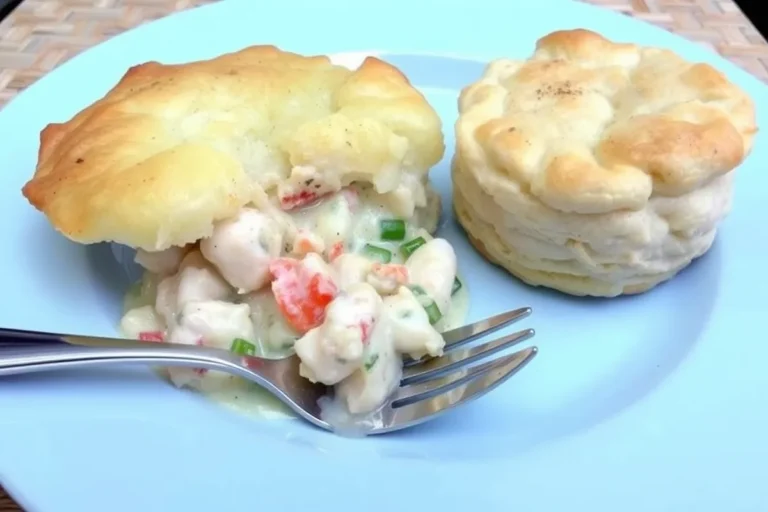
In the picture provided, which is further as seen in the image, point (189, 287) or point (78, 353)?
point (189, 287)

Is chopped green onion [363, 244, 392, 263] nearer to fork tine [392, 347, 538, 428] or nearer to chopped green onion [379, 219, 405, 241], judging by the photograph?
chopped green onion [379, 219, 405, 241]

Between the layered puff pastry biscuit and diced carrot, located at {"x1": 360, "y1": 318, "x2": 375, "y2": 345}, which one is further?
the layered puff pastry biscuit

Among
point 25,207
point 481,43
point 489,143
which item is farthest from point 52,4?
point 489,143

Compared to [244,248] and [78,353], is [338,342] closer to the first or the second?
[244,248]

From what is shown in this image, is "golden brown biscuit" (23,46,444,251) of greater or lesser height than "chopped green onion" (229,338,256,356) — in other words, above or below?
above

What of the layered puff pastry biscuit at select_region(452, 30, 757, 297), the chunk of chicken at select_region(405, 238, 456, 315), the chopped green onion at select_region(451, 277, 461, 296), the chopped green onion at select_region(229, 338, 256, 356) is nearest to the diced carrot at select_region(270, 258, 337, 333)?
the chopped green onion at select_region(229, 338, 256, 356)

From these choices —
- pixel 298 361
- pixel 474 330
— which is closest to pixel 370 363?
pixel 298 361

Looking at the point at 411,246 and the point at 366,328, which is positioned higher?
the point at 366,328

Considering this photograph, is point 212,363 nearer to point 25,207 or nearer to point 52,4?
point 25,207

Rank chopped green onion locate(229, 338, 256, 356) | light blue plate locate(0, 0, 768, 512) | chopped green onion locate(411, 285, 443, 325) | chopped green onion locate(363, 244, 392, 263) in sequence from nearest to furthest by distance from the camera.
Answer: light blue plate locate(0, 0, 768, 512) → chopped green onion locate(229, 338, 256, 356) → chopped green onion locate(411, 285, 443, 325) → chopped green onion locate(363, 244, 392, 263)
